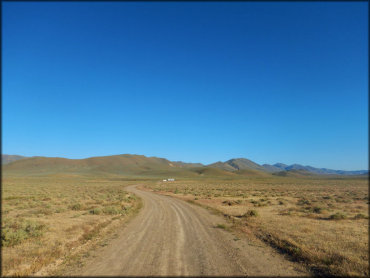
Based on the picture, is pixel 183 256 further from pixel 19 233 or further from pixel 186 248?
pixel 19 233

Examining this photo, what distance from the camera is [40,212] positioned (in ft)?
66.4

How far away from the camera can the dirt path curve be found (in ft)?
25.4

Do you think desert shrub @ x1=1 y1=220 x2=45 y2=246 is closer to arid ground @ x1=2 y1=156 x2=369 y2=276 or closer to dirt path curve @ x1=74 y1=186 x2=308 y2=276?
arid ground @ x1=2 y1=156 x2=369 y2=276

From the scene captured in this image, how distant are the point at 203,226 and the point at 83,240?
814 centimetres

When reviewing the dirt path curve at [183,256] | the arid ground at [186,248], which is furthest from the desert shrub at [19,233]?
the dirt path curve at [183,256]

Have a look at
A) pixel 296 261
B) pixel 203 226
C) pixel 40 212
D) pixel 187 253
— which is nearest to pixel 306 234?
pixel 296 261

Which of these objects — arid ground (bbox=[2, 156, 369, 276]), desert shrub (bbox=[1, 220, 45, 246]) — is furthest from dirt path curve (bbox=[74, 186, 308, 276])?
desert shrub (bbox=[1, 220, 45, 246])

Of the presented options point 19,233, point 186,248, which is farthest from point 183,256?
point 19,233

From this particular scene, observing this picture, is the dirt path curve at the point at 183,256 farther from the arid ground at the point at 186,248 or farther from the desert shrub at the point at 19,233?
the desert shrub at the point at 19,233

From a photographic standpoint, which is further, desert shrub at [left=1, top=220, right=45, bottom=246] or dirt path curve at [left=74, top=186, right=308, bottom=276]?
desert shrub at [left=1, top=220, right=45, bottom=246]

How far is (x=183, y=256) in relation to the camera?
359 inches

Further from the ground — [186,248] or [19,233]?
[19,233]

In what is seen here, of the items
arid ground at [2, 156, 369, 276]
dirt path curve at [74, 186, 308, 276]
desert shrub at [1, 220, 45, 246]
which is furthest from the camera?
desert shrub at [1, 220, 45, 246]

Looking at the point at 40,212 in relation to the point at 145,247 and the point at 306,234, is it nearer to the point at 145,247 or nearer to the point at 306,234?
the point at 145,247
